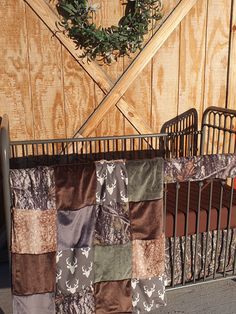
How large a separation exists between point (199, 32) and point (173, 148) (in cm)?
111

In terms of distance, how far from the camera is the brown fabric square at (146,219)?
5.93 ft

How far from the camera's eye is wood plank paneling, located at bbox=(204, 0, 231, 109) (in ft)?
10.3

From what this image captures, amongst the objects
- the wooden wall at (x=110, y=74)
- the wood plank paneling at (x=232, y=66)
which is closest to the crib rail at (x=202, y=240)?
the wooden wall at (x=110, y=74)

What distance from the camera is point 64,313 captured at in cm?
185

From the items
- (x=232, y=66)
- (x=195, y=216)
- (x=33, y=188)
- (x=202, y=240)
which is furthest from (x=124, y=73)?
(x=33, y=188)

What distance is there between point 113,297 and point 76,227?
0.47 m

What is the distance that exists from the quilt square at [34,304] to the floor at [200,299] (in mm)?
602

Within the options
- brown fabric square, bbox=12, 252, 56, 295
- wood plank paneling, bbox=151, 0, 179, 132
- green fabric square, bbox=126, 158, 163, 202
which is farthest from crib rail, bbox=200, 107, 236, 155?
brown fabric square, bbox=12, 252, 56, 295

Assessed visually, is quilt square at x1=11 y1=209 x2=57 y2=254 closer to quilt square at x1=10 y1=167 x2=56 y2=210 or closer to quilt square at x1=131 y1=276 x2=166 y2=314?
quilt square at x1=10 y1=167 x2=56 y2=210

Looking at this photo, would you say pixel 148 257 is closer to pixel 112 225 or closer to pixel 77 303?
pixel 112 225

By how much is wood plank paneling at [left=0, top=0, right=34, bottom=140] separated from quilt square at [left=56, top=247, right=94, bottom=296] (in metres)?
1.51

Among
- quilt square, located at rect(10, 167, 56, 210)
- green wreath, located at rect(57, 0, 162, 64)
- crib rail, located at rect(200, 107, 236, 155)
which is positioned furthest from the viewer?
crib rail, located at rect(200, 107, 236, 155)

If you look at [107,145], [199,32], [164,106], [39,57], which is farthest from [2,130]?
[199,32]

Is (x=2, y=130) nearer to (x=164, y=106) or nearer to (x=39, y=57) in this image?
(x=39, y=57)
